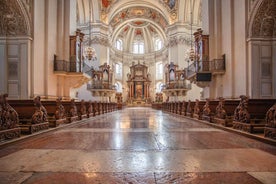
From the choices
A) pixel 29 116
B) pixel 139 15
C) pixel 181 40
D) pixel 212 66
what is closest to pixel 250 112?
pixel 29 116

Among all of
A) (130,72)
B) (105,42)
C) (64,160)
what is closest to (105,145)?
(64,160)

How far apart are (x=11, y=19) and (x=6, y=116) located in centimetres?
718

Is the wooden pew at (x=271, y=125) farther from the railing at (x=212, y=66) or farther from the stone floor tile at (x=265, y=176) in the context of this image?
the railing at (x=212, y=66)

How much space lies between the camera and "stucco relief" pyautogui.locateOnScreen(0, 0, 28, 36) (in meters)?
9.39

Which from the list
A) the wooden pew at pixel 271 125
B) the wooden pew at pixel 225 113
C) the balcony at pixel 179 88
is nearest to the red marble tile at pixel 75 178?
the wooden pew at pixel 271 125

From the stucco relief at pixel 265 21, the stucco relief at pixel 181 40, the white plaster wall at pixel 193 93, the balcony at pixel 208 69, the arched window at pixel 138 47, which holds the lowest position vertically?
the white plaster wall at pixel 193 93

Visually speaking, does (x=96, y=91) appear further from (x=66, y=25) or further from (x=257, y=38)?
(x=257, y=38)

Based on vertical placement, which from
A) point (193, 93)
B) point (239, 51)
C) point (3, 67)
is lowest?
point (193, 93)

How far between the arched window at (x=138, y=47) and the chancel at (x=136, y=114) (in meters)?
11.8

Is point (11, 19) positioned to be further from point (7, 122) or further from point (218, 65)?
point (218, 65)

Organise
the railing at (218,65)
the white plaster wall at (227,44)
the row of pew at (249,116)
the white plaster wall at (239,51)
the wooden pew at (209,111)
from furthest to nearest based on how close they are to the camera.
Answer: the railing at (218,65) → the white plaster wall at (227,44) → the white plaster wall at (239,51) → the wooden pew at (209,111) → the row of pew at (249,116)

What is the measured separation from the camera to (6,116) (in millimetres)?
4223

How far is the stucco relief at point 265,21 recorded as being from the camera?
9.39 metres

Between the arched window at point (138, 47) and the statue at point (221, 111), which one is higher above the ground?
the arched window at point (138, 47)
